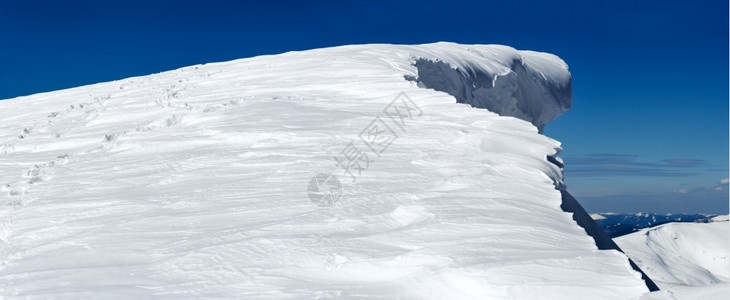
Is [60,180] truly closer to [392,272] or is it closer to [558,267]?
[392,272]

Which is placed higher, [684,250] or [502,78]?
[502,78]

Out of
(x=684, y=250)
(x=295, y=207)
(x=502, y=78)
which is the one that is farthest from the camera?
(x=684, y=250)

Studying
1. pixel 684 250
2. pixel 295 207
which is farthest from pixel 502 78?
pixel 684 250

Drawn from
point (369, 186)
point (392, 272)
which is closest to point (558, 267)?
point (392, 272)

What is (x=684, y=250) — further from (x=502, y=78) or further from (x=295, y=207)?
(x=295, y=207)

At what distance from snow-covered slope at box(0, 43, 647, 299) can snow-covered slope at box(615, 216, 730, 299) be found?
12.5 m

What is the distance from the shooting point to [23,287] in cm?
263

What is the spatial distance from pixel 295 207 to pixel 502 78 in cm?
1044

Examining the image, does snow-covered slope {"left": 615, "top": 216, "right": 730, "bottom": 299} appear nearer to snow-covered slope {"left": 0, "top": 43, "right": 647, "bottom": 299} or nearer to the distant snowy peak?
the distant snowy peak

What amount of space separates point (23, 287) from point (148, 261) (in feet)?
1.66

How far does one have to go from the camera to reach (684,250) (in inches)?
888

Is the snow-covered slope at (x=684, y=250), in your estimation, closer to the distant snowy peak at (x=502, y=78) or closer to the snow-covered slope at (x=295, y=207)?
the distant snowy peak at (x=502, y=78)

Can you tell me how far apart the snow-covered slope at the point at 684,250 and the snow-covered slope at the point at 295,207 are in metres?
12.5

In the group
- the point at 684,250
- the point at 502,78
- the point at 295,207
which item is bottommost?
the point at 684,250
